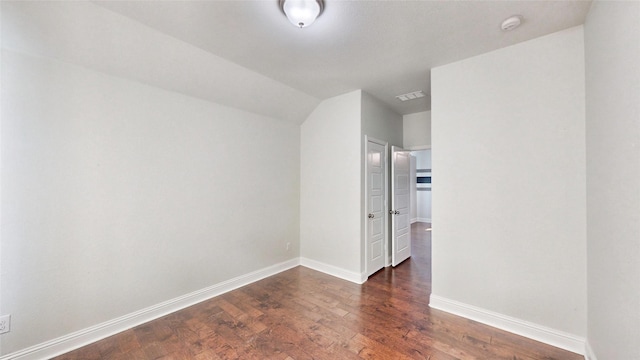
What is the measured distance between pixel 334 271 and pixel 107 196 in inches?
123

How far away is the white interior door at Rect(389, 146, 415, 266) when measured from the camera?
4.16 metres

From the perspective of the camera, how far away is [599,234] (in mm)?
1760

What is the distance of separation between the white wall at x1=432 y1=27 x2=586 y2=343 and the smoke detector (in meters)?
0.41

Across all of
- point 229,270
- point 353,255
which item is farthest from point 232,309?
point 353,255

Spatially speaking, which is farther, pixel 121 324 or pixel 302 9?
pixel 121 324

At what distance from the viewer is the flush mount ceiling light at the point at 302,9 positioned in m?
1.75

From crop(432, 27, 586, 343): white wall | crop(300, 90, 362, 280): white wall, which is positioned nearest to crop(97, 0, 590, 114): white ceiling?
crop(432, 27, 586, 343): white wall

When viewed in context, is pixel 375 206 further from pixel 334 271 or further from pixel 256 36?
pixel 256 36

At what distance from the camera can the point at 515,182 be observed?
2354 mm

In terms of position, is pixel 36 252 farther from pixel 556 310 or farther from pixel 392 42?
pixel 556 310

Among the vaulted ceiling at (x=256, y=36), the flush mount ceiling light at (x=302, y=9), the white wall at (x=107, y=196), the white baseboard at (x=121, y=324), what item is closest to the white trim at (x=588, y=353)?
the white wall at (x=107, y=196)

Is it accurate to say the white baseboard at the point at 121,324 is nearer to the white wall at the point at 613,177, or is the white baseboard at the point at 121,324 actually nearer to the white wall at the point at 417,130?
the white wall at the point at 613,177

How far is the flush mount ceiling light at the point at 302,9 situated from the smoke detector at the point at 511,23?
1594 millimetres

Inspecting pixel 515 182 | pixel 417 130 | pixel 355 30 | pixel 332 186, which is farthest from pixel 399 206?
pixel 355 30
